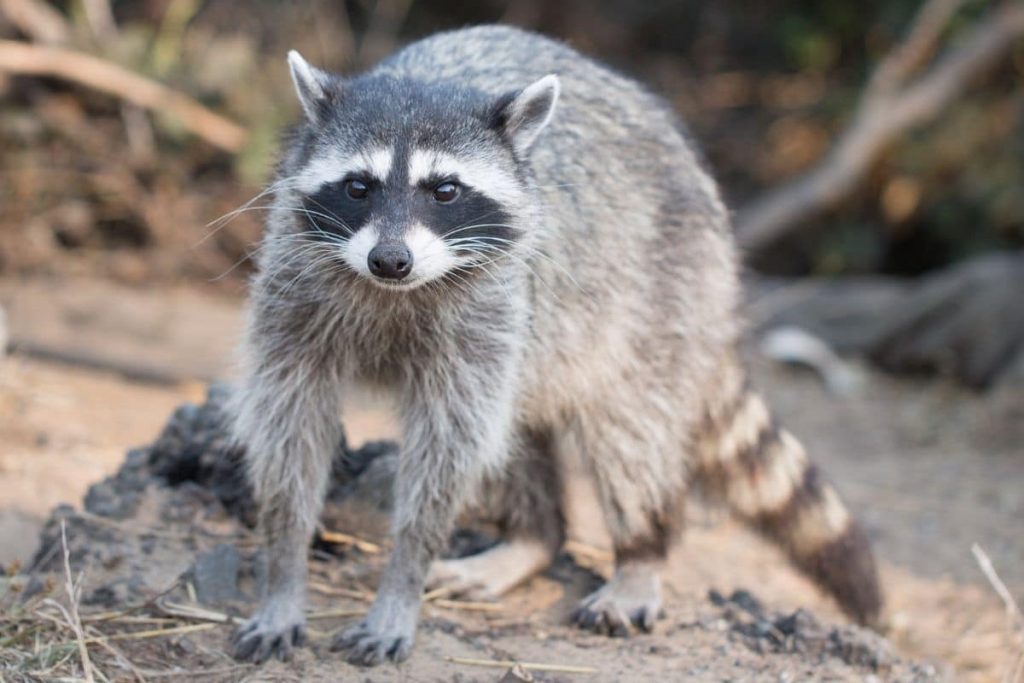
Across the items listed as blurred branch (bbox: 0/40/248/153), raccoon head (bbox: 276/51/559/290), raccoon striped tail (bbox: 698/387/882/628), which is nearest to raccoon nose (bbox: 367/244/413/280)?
raccoon head (bbox: 276/51/559/290)

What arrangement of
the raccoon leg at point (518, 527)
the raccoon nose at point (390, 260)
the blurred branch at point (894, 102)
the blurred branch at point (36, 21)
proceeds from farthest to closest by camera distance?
1. the blurred branch at point (894, 102)
2. the blurred branch at point (36, 21)
3. the raccoon leg at point (518, 527)
4. the raccoon nose at point (390, 260)

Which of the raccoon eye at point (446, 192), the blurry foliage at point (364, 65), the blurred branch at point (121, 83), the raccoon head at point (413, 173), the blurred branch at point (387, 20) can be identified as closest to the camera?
the raccoon head at point (413, 173)

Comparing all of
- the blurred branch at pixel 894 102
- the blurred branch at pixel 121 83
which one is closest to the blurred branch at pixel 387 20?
the blurred branch at pixel 121 83

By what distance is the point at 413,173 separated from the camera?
309 centimetres

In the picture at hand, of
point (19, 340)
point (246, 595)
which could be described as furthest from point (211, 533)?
point (19, 340)

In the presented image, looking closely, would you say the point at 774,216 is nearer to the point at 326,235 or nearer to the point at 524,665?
the point at 524,665

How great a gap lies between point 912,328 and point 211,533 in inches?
202

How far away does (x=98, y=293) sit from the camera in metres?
7.45

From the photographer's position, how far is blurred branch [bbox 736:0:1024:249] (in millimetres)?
8430

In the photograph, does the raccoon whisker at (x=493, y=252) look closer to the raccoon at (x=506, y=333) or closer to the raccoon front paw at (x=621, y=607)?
the raccoon at (x=506, y=333)

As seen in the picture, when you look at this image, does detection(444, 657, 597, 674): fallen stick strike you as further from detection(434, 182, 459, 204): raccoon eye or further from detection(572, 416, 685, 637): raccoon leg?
detection(434, 182, 459, 204): raccoon eye

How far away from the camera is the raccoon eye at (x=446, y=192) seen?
123 inches

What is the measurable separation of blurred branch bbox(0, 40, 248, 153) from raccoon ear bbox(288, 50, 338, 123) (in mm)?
4815

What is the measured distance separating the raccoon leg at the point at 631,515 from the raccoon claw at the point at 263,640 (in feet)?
3.22
